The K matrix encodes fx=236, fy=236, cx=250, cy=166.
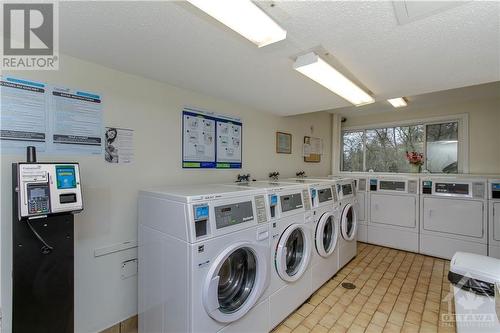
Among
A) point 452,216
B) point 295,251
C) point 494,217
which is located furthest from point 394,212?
point 295,251

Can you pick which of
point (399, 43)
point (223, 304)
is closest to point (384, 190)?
point (399, 43)

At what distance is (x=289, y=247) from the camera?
7.60ft

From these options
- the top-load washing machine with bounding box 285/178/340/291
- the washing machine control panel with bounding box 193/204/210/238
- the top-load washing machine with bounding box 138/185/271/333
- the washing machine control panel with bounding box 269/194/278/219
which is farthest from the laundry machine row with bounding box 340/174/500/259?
the washing machine control panel with bounding box 193/204/210/238

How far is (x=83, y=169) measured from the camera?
1761 millimetres

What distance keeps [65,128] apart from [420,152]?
5.01 meters

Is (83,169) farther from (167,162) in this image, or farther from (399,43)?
(399,43)

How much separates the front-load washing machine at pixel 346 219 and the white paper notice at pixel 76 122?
8.64 feet

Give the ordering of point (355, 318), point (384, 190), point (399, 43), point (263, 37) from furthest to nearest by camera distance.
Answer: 1. point (384, 190)
2. point (355, 318)
3. point (399, 43)
4. point (263, 37)

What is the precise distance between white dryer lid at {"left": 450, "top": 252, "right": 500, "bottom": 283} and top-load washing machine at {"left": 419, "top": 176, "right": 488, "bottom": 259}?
1.75 metres

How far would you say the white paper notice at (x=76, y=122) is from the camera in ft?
5.40

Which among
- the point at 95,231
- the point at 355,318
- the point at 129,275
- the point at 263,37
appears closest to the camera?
the point at 263,37

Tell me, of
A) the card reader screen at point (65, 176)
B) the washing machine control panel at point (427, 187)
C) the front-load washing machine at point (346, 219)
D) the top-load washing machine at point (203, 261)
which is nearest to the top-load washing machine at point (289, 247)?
the top-load washing machine at point (203, 261)

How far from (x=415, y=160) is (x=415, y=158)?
4 cm

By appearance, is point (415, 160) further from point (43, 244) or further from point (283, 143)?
point (43, 244)
